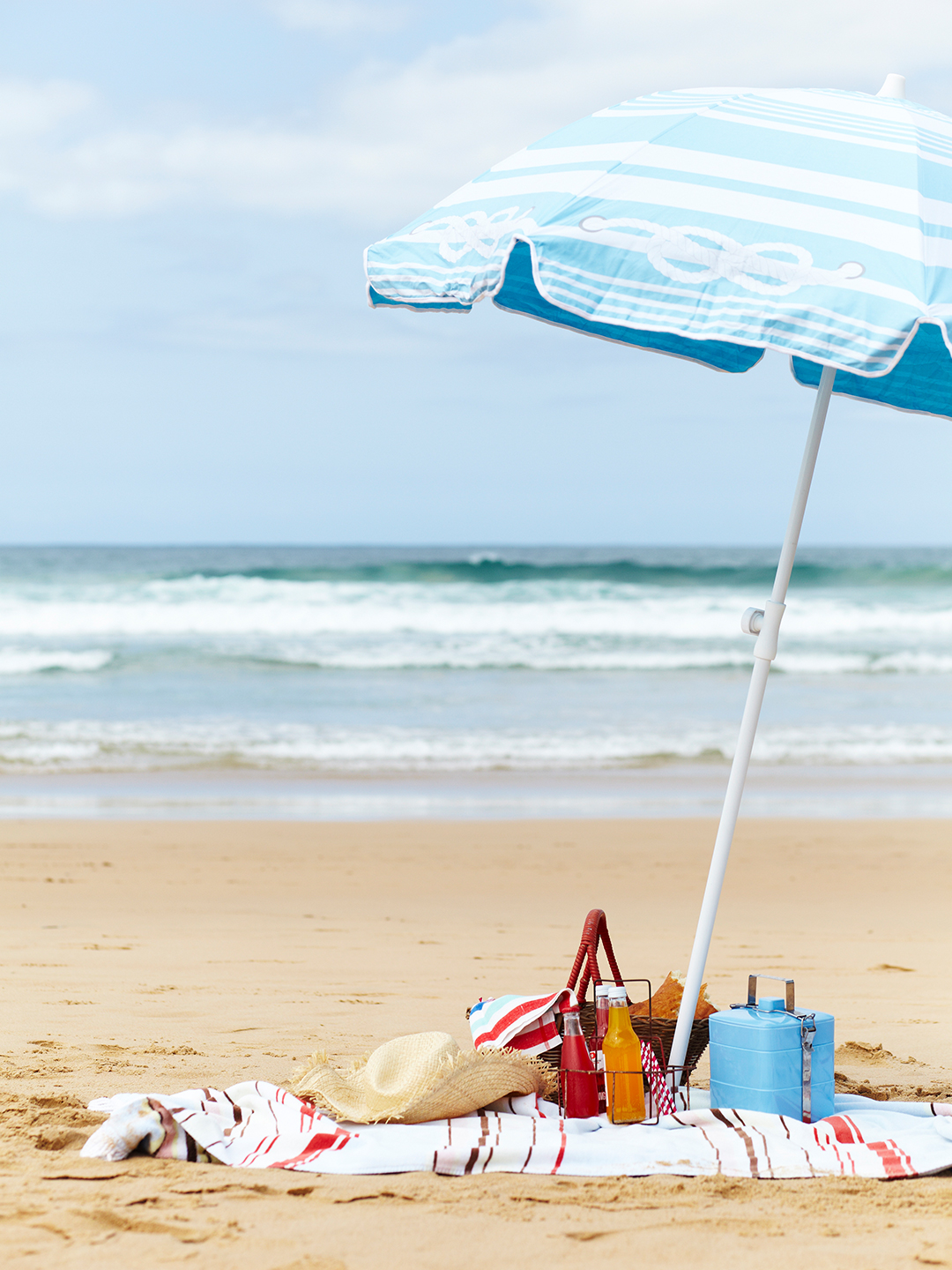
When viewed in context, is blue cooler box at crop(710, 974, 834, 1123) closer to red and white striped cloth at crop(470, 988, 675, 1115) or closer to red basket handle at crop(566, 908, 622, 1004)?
red and white striped cloth at crop(470, 988, 675, 1115)

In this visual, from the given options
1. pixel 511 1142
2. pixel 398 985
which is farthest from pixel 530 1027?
pixel 398 985

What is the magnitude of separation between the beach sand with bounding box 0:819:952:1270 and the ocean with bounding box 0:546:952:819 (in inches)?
58.9

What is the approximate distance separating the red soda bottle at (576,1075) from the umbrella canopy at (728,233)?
25cm

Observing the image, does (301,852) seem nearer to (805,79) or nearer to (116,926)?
(116,926)

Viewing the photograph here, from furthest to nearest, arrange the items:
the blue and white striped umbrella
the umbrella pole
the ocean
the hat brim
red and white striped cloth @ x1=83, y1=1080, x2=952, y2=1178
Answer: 1. the ocean
2. the umbrella pole
3. the hat brim
4. red and white striped cloth @ x1=83, y1=1080, x2=952, y2=1178
5. the blue and white striped umbrella

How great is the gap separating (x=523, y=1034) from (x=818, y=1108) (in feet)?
2.67

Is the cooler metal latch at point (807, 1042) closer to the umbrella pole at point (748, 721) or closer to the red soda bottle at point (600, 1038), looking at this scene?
the umbrella pole at point (748, 721)

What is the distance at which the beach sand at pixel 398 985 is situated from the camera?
2330 mm

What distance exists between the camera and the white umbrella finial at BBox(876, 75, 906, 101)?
3047 millimetres

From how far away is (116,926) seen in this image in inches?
232

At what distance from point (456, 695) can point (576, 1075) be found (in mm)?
12655

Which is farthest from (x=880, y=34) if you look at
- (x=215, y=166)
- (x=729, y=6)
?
(x=215, y=166)

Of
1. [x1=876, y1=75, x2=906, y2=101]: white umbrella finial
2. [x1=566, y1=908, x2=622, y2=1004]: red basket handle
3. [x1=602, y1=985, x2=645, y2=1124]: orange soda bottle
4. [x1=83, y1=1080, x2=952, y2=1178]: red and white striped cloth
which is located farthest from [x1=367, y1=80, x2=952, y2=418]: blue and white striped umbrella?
[x1=83, y1=1080, x2=952, y2=1178]: red and white striped cloth

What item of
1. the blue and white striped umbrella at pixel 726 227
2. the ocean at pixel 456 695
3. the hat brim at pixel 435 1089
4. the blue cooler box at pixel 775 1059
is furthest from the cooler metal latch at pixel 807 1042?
the ocean at pixel 456 695
